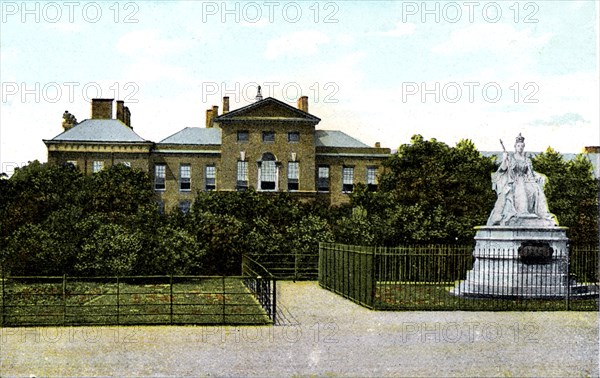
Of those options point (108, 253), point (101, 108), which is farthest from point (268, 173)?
point (108, 253)

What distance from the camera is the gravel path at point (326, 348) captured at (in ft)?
36.7

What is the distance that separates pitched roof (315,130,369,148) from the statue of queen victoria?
36309 millimetres

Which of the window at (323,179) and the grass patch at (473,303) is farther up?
the window at (323,179)

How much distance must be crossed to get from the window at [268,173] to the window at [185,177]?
5500mm

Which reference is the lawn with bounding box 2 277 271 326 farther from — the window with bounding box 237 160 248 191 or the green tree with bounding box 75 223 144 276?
the window with bounding box 237 160 248 191

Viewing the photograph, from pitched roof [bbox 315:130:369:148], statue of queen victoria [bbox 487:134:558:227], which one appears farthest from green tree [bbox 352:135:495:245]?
statue of queen victoria [bbox 487:134:558:227]

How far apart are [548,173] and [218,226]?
31.2m

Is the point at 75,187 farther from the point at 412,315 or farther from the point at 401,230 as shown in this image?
the point at 412,315

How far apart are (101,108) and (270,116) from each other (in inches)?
550

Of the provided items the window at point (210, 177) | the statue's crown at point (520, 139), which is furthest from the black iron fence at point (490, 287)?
the window at point (210, 177)

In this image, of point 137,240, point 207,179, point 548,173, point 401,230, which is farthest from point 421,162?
point 137,240

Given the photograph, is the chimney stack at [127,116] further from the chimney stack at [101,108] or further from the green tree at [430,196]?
the green tree at [430,196]

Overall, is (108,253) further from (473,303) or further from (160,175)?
(160,175)

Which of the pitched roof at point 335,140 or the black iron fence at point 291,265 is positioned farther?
the pitched roof at point 335,140
